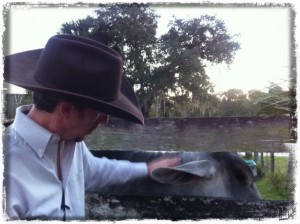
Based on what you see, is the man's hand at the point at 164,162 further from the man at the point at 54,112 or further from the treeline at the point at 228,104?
the man at the point at 54,112

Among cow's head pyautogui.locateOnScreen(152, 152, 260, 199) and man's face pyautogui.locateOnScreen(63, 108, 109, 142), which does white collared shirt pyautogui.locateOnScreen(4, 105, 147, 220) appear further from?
cow's head pyautogui.locateOnScreen(152, 152, 260, 199)

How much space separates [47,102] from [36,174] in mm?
387

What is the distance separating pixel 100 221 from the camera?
2.15 meters

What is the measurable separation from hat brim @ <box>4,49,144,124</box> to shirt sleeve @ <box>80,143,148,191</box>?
0.50m

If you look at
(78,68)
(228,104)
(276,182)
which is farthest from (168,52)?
(276,182)

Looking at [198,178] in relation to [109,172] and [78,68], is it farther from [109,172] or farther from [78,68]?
[78,68]

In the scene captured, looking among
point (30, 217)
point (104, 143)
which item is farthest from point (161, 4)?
point (30, 217)

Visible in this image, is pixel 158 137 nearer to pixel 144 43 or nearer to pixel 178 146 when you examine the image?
pixel 178 146

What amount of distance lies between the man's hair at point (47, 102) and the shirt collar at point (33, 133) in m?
0.10

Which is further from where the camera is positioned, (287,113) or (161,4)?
(287,113)

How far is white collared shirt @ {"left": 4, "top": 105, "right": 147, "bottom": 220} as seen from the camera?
1.96 m

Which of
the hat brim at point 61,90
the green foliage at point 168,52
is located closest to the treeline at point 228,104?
the green foliage at point 168,52

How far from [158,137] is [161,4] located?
0.86m

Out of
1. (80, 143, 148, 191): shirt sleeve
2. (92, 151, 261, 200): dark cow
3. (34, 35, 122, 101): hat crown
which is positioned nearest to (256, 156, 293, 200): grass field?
(92, 151, 261, 200): dark cow
